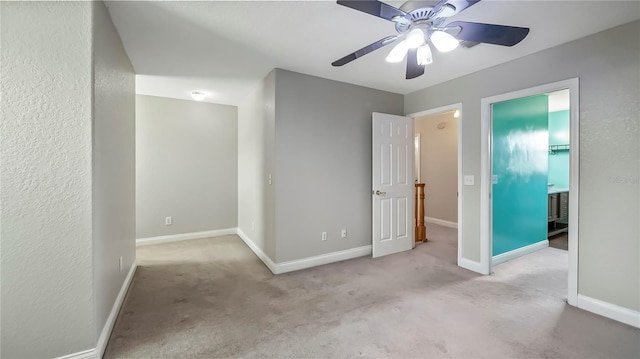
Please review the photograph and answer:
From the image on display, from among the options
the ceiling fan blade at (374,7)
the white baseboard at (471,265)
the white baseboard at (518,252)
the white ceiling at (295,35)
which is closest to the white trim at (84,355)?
the white ceiling at (295,35)

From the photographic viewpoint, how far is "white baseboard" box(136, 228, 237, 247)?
4.29 m

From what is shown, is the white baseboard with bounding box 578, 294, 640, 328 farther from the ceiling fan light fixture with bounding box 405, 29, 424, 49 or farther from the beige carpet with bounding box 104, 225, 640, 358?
the ceiling fan light fixture with bounding box 405, 29, 424, 49

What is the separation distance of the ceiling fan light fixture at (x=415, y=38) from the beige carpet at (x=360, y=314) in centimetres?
204

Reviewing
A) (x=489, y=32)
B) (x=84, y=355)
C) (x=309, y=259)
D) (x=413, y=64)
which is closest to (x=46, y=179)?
(x=84, y=355)

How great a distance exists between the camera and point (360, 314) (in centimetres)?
222

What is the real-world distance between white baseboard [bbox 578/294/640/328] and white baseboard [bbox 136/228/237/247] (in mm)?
4795

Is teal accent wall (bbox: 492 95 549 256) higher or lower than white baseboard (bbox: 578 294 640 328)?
higher

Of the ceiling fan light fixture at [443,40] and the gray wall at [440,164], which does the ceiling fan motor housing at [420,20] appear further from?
the gray wall at [440,164]

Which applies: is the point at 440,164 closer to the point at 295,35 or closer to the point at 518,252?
the point at 518,252

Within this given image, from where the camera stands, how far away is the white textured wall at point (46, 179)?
4.89 feet

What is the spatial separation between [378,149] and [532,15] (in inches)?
80.0

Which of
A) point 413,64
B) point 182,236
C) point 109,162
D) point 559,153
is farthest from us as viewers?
point 559,153

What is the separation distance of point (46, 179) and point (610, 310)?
4.19 m

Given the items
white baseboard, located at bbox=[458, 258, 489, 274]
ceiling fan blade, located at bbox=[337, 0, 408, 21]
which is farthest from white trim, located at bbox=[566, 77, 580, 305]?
ceiling fan blade, located at bbox=[337, 0, 408, 21]
